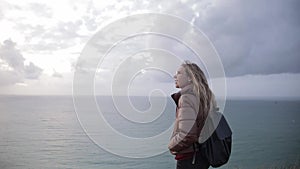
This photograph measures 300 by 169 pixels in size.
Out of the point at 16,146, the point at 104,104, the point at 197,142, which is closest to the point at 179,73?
the point at 197,142

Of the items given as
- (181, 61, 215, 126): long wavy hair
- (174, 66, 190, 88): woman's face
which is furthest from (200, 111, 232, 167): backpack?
(174, 66, 190, 88): woman's face

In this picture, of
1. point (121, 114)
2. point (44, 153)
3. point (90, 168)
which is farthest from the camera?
point (44, 153)

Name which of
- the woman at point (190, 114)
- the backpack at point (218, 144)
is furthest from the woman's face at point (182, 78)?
the backpack at point (218, 144)

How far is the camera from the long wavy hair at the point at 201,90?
2.65 m

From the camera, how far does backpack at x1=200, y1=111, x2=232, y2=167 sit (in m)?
2.67

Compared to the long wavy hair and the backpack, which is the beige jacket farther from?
the backpack

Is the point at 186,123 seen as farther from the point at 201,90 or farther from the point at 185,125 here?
the point at 201,90

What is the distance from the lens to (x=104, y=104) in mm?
3609

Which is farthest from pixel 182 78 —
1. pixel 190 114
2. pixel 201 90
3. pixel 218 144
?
pixel 218 144

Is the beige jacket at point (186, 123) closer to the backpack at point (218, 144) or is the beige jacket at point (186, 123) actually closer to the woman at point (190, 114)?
the woman at point (190, 114)

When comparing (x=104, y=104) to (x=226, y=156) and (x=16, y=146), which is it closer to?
(x=226, y=156)

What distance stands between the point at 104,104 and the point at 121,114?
0.99 ft

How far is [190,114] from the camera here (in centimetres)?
254

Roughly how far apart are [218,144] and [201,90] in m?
0.45
